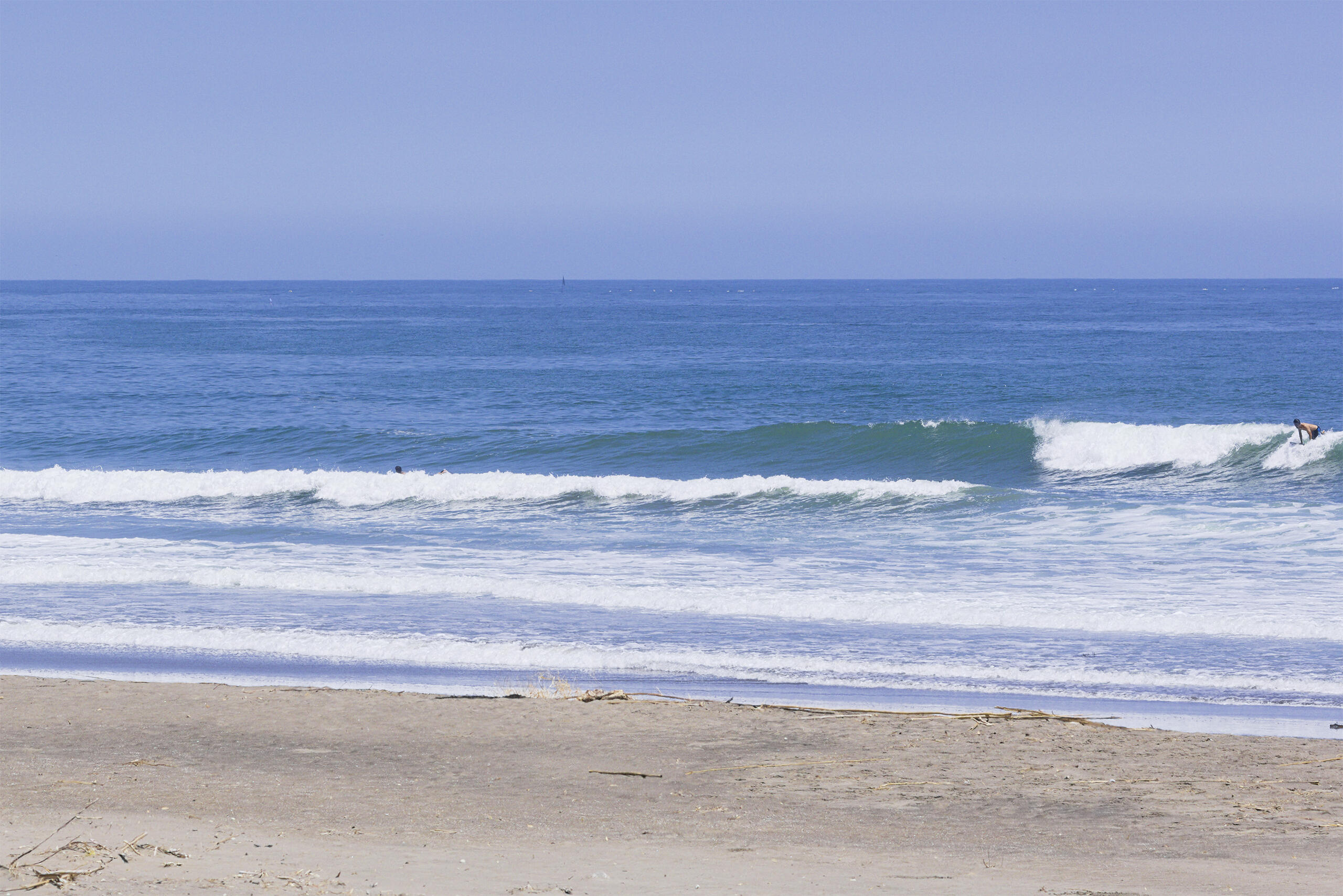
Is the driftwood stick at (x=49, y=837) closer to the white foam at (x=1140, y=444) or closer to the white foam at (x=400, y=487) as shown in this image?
the white foam at (x=400, y=487)

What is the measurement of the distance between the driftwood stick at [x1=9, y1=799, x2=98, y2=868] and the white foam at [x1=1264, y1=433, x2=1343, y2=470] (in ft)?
74.0

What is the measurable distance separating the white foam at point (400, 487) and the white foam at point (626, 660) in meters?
9.85

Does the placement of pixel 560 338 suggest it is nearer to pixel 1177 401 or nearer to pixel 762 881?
pixel 1177 401

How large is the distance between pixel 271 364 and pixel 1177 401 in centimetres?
3530

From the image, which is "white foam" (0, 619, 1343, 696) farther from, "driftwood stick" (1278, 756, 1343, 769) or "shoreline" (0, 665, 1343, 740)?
"driftwood stick" (1278, 756, 1343, 769)

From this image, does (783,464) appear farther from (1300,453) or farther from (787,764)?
(787,764)

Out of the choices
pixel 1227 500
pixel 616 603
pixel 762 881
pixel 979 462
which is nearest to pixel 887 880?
pixel 762 881

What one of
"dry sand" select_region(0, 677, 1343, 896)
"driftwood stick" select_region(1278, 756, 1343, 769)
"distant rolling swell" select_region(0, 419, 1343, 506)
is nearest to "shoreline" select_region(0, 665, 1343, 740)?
"dry sand" select_region(0, 677, 1343, 896)

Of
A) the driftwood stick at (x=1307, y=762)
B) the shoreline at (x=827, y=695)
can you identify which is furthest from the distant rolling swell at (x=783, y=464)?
the driftwood stick at (x=1307, y=762)

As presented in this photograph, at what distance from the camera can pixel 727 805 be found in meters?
6.77

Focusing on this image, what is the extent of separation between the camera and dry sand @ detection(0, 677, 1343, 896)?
530 centimetres

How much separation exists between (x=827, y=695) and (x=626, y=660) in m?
2.07

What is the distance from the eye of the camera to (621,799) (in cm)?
692

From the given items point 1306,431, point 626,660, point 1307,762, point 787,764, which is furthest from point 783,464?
point 1307,762
